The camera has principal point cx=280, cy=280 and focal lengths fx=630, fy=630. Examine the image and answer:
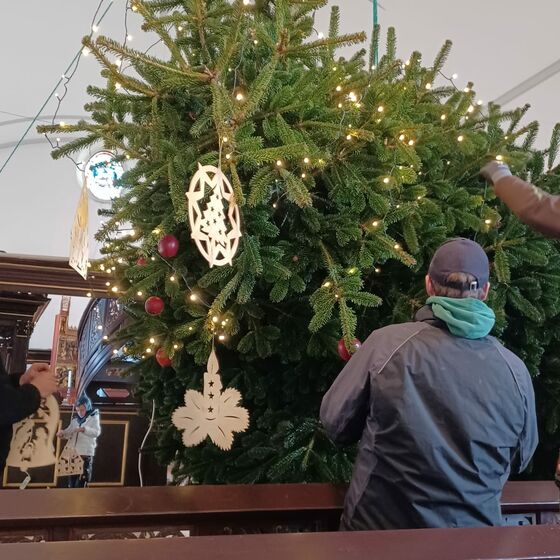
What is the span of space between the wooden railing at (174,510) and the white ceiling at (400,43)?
532 centimetres

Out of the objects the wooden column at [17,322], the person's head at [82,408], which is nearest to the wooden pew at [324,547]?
the person's head at [82,408]

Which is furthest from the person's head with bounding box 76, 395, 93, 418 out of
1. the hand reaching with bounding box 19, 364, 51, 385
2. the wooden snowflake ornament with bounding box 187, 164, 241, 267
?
the wooden snowflake ornament with bounding box 187, 164, 241, 267

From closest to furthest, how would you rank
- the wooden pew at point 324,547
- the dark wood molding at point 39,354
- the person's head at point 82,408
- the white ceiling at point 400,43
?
the wooden pew at point 324,547 → the person's head at point 82,408 → the white ceiling at point 400,43 → the dark wood molding at point 39,354

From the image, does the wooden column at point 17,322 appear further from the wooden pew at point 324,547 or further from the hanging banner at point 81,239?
the wooden pew at point 324,547

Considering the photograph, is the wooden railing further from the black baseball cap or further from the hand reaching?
the hand reaching

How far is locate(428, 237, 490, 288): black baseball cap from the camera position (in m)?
1.81

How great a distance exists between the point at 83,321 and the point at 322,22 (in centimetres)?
466

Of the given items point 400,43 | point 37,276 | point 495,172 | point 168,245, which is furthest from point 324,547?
point 400,43

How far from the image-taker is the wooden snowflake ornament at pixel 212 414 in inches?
92.7

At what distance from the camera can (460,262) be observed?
5.93 ft

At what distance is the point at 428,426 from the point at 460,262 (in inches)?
18.9

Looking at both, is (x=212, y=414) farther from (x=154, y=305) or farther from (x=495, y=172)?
(x=495, y=172)

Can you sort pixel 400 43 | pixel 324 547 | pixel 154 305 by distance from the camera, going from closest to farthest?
pixel 324 547 < pixel 154 305 < pixel 400 43

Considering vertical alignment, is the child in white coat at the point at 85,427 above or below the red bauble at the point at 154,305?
below
